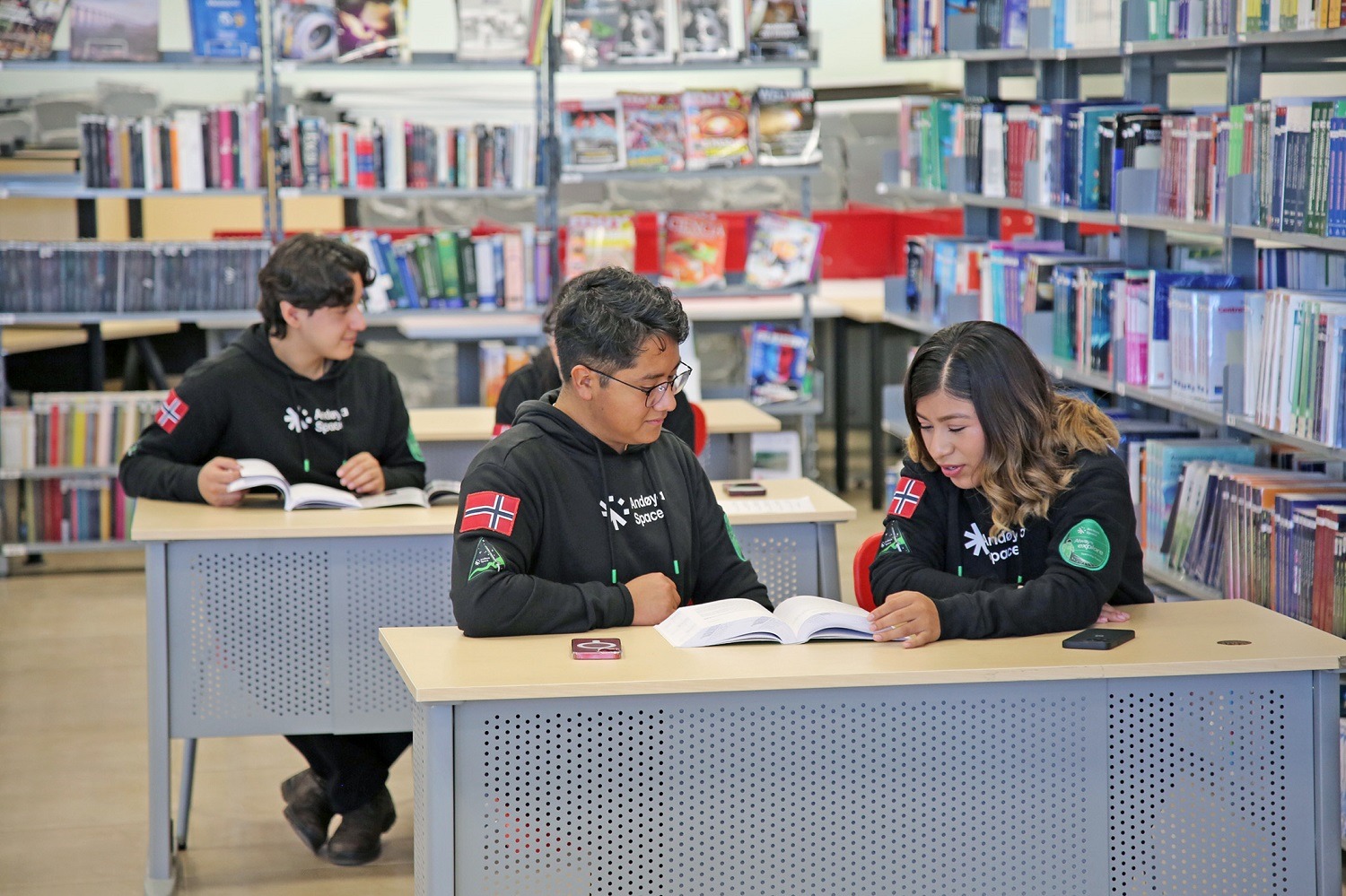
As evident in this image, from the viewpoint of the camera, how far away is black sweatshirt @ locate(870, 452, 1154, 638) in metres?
2.45

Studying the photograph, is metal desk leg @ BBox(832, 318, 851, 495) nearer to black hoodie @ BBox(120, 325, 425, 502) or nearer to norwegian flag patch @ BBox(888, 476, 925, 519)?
black hoodie @ BBox(120, 325, 425, 502)

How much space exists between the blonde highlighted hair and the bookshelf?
98 centimetres

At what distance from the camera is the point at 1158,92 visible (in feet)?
15.7

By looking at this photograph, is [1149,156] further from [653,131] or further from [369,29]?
[369,29]

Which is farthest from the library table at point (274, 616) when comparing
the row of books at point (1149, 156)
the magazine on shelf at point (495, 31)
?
the magazine on shelf at point (495, 31)

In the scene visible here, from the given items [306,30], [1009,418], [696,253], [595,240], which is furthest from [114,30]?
[1009,418]

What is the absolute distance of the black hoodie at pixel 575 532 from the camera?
2420 mm

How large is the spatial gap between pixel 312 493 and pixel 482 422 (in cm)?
158

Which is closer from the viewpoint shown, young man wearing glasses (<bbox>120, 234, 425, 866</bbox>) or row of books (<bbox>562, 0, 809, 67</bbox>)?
young man wearing glasses (<bbox>120, 234, 425, 866</bbox>)

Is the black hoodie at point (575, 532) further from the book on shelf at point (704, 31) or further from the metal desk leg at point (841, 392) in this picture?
the metal desk leg at point (841, 392)

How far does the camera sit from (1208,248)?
5312 mm

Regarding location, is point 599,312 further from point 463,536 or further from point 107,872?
point 107,872

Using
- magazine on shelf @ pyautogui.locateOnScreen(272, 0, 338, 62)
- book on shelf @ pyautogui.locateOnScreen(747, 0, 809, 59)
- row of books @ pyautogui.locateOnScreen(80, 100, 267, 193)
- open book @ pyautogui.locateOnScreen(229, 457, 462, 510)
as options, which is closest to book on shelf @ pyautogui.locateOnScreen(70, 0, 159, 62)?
row of books @ pyautogui.locateOnScreen(80, 100, 267, 193)

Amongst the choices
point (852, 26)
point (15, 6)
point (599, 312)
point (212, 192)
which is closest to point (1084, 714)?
point (599, 312)
